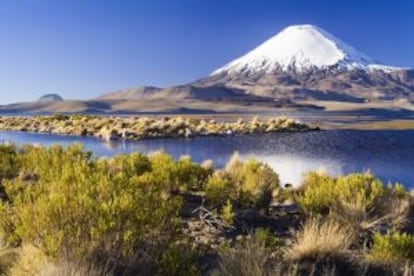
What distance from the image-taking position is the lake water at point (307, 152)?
19.4m

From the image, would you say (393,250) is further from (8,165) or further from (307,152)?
(307,152)

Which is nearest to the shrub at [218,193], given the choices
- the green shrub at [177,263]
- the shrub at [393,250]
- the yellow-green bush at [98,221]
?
the shrub at [393,250]

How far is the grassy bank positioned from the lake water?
5.95m

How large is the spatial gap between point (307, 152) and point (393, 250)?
19.3m

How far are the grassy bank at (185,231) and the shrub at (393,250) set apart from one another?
0.01 metres

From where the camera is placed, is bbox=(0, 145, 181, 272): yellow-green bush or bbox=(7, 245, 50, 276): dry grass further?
bbox=(0, 145, 181, 272): yellow-green bush

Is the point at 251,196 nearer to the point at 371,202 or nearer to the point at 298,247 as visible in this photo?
the point at 371,202


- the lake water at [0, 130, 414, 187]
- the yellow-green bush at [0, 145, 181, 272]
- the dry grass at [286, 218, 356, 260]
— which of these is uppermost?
the yellow-green bush at [0, 145, 181, 272]

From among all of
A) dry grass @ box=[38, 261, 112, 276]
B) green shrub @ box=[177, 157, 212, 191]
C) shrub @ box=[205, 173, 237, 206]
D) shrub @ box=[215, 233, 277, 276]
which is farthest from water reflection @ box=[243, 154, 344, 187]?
dry grass @ box=[38, 261, 112, 276]

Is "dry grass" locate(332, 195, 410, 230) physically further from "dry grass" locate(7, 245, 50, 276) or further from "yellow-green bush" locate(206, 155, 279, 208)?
"dry grass" locate(7, 245, 50, 276)

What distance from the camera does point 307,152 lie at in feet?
85.6

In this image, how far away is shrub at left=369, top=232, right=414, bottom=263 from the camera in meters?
6.83

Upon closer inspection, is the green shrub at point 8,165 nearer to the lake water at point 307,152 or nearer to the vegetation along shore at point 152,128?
the lake water at point 307,152

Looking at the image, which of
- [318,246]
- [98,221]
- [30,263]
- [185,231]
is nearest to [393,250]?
[318,246]
